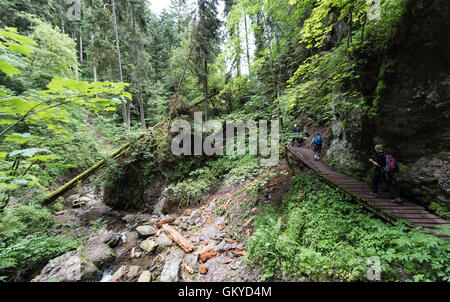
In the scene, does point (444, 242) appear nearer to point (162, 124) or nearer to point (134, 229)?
point (134, 229)

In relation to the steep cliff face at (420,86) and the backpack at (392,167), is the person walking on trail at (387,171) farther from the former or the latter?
the steep cliff face at (420,86)

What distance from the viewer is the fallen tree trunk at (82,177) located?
286 inches

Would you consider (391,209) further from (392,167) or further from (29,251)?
(29,251)

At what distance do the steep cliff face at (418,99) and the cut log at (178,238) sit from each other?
280 inches

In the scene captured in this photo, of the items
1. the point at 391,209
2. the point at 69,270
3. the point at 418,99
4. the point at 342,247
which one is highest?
the point at 418,99

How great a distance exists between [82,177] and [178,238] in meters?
6.21

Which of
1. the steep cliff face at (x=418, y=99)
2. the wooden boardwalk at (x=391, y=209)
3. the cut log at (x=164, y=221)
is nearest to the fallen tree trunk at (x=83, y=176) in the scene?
the cut log at (x=164, y=221)

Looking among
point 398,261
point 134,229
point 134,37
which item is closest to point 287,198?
point 398,261

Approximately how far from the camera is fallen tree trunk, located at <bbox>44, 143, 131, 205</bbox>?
286 inches

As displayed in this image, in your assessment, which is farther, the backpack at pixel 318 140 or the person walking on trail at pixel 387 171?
the backpack at pixel 318 140

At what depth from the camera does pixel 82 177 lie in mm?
→ 8188

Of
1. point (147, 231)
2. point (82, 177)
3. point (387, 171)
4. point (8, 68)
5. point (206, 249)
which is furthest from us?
point (82, 177)

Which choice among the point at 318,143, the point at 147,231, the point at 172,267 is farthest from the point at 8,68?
the point at 318,143

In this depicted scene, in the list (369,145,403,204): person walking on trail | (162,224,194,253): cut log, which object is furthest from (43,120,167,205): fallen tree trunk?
(369,145,403,204): person walking on trail
